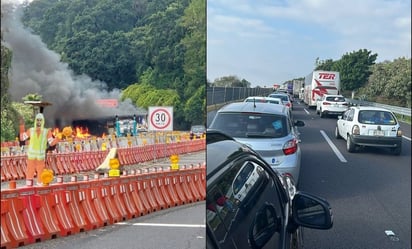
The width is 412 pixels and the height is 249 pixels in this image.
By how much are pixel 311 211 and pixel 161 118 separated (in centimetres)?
75

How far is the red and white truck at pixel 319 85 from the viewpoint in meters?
1.47

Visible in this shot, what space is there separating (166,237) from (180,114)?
132cm

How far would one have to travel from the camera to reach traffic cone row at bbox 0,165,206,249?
9.38 feet

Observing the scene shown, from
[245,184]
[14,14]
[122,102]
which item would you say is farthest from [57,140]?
[245,184]

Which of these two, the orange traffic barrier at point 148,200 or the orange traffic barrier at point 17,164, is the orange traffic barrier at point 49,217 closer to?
the orange traffic barrier at point 148,200

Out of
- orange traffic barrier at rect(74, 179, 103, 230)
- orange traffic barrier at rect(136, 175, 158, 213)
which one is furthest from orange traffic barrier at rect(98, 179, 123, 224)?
orange traffic barrier at rect(136, 175, 158, 213)

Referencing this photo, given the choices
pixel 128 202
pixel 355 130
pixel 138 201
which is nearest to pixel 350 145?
pixel 355 130

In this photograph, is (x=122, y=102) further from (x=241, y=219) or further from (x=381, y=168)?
(x=381, y=168)

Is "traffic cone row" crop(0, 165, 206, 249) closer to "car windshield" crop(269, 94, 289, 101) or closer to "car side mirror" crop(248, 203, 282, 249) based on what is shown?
Answer: "car side mirror" crop(248, 203, 282, 249)

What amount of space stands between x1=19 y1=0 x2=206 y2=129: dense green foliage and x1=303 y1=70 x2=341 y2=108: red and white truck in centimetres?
39

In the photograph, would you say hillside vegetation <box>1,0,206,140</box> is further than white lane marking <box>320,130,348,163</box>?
Yes

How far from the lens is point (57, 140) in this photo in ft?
6.64

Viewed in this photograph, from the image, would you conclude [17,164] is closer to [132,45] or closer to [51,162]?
[51,162]

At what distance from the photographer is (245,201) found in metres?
1.57
